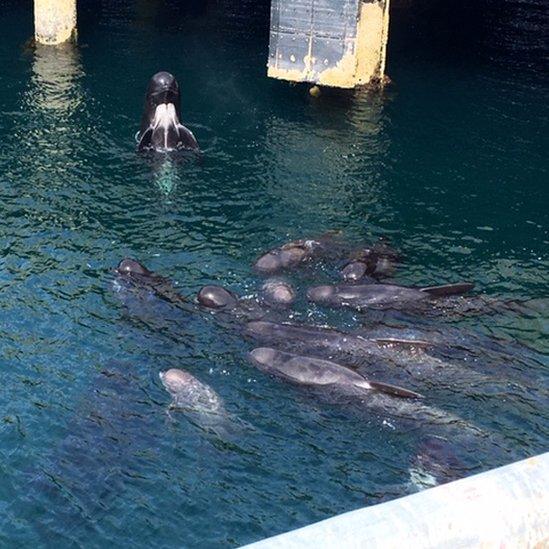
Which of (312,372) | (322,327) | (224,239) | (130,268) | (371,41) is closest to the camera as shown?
(312,372)

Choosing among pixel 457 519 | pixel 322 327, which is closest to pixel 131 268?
pixel 322 327

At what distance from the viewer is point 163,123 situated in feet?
65.5

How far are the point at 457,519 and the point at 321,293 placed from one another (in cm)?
871

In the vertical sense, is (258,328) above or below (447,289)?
below

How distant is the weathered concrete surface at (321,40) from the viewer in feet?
74.3

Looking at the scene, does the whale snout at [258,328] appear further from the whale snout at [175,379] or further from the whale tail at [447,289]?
the whale tail at [447,289]

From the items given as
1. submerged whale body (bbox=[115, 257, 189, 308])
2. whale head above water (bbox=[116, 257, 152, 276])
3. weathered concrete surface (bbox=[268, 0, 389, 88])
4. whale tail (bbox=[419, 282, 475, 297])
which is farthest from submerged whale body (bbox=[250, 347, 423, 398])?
weathered concrete surface (bbox=[268, 0, 389, 88])

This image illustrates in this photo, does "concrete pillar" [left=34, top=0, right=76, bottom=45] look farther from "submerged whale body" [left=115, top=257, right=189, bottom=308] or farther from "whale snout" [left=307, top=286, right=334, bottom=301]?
"whale snout" [left=307, top=286, right=334, bottom=301]

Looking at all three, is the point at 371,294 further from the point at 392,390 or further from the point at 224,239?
the point at 224,239

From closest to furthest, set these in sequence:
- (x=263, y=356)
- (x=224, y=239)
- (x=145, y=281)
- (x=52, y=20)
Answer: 1. (x=263, y=356)
2. (x=145, y=281)
3. (x=224, y=239)
4. (x=52, y=20)

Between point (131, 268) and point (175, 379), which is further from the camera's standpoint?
point (131, 268)

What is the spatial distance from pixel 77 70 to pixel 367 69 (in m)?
7.03

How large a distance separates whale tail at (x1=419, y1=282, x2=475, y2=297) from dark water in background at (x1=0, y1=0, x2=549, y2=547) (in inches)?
19.6

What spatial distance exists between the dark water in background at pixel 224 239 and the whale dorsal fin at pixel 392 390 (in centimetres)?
38
